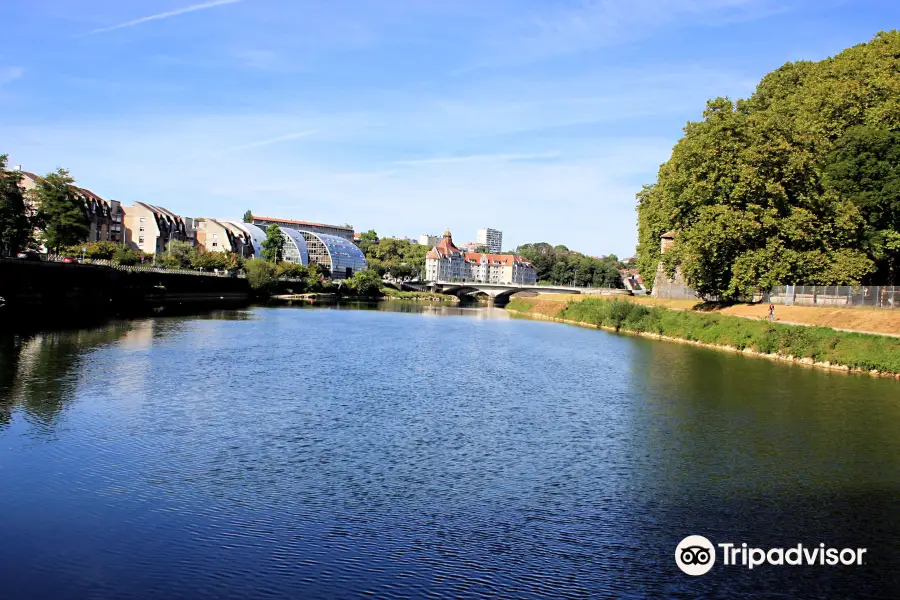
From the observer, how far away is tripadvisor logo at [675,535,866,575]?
1510cm

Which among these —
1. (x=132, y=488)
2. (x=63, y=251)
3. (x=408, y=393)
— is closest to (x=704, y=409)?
(x=408, y=393)

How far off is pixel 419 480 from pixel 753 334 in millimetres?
44066

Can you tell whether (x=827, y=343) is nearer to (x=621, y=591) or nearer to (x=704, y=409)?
(x=704, y=409)

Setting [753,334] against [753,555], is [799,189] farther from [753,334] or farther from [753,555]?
[753,555]

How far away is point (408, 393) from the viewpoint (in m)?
32.9

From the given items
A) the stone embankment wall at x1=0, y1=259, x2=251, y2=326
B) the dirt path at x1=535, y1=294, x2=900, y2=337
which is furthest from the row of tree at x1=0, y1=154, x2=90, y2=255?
the dirt path at x1=535, y1=294, x2=900, y2=337

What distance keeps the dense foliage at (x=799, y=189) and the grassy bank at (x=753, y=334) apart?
3.62 metres

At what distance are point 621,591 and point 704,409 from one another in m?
20.2

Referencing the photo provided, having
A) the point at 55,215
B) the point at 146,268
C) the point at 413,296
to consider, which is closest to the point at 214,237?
the point at 413,296

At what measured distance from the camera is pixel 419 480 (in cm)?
1956

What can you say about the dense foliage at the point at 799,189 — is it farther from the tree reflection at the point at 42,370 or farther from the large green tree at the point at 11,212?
the large green tree at the point at 11,212

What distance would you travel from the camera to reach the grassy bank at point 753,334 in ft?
148

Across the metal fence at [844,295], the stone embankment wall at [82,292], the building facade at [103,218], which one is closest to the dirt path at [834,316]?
the metal fence at [844,295]

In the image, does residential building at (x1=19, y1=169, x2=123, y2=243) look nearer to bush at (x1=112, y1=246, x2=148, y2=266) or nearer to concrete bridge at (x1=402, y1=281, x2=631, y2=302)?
bush at (x1=112, y1=246, x2=148, y2=266)
